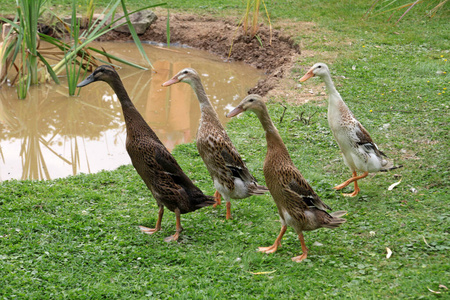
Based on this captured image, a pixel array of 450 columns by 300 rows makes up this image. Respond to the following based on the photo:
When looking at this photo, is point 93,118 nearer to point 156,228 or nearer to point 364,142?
point 156,228

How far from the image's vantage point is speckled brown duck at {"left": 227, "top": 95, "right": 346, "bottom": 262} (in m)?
4.72

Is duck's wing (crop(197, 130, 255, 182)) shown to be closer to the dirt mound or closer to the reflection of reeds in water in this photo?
the reflection of reeds in water

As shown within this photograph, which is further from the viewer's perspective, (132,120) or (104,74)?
(104,74)

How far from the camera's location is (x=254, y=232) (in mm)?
5340

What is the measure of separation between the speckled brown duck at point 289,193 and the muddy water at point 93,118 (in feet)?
11.1

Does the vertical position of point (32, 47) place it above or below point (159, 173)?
above

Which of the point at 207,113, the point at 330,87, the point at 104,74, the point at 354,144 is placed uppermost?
the point at 104,74

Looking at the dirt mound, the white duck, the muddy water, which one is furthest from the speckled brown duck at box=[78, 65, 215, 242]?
the dirt mound

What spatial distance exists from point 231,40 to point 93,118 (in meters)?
5.35

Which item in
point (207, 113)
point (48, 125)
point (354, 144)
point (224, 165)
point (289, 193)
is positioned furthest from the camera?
point (48, 125)

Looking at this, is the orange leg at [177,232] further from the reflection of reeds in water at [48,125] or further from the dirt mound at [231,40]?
the dirt mound at [231,40]

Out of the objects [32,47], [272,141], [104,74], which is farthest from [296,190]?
[32,47]

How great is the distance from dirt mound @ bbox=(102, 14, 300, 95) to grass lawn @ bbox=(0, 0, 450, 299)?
11.8ft

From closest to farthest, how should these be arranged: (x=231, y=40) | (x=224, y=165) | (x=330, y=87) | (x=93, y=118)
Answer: (x=224, y=165)
(x=330, y=87)
(x=93, y=118)
(x=231, y=40)
